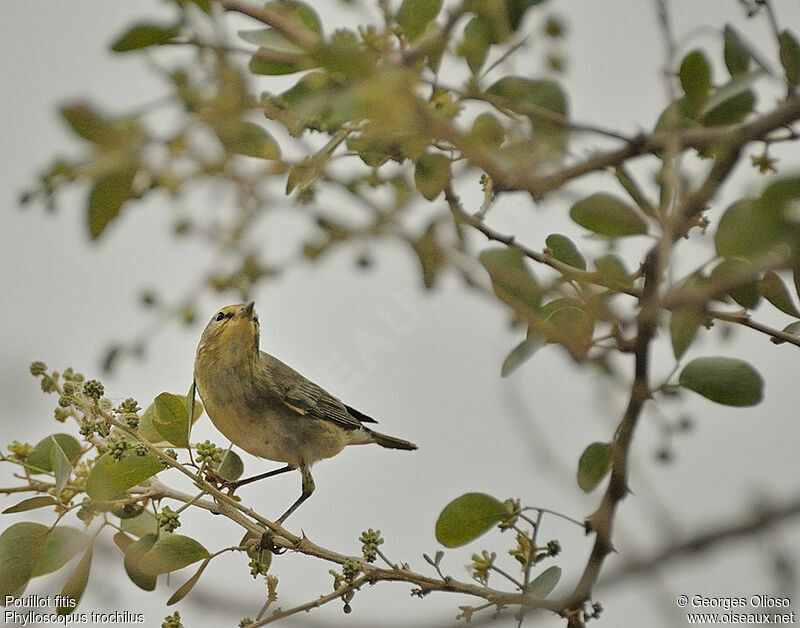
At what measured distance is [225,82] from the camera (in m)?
1.03

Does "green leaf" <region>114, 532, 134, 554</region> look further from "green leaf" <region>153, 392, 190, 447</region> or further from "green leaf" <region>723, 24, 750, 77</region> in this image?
"green leaf" <region>723, 24, 750, 77</region>

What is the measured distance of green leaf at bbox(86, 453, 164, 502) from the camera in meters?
1.66

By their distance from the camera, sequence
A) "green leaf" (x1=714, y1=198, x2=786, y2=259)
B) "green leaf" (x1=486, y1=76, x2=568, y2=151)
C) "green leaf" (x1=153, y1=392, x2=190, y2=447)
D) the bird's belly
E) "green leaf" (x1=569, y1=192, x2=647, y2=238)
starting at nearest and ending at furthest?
"green leaf" (x1=714, y1=198, x2=786, y2=259)
"green leaf" (x1=486, y1=76, x2=568, y2=151)
"green leaf" (x1=569, y1=192, x2=647, y2=238)
"green leaf" (x1=153, y1=392, x2=190, y2=447)
the bird's belly

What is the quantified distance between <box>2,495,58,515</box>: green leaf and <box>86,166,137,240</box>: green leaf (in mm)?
921

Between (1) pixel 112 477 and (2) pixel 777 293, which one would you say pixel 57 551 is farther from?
(2) pixel 777 293

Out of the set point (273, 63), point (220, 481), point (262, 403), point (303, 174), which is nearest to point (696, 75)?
point (303, 174)

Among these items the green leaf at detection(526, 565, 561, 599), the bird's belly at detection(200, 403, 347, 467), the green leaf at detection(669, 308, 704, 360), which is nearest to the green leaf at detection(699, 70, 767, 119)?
the green leaf at detection(669, 308, 704, 360)

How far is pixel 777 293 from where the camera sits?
5.33 feet

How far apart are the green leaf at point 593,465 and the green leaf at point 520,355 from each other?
0.24 metres

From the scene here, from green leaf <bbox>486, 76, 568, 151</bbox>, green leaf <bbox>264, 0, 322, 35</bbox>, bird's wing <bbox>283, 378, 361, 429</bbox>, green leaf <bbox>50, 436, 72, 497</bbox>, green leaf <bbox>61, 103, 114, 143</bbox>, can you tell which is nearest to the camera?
green leaf <bbox>61, 103, 114, 143</bbox>

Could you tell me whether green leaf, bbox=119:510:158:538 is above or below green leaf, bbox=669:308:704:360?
below

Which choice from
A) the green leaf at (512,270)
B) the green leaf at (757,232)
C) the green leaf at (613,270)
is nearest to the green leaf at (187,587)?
the green leaf at (512,270)

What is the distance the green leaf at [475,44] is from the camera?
155 centimetres

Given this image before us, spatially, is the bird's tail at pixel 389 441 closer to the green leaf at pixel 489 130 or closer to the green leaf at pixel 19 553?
the green leaf at pixel 19 553
